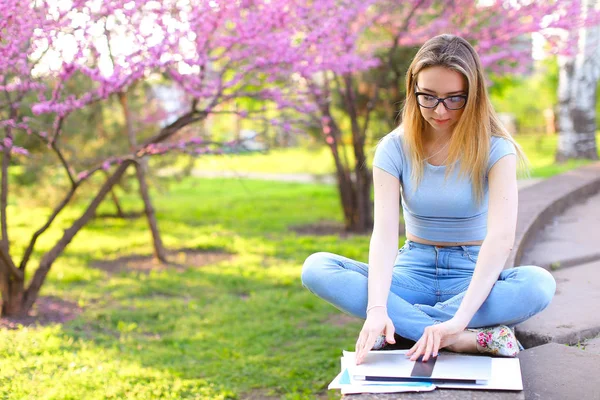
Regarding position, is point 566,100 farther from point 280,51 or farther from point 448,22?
point 280,51

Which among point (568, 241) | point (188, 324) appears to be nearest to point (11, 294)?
point (188, 324)

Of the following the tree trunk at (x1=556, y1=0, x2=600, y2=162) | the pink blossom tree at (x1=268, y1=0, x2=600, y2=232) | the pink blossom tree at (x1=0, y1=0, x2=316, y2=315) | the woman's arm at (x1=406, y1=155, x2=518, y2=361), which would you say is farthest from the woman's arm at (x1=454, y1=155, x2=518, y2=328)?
the tree trunk at (x1=556, y1=0, x2=600, y2=162)

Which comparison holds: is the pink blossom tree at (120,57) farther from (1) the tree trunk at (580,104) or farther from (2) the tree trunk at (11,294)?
(1) the tree trunk at (580,104)

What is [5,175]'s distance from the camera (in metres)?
4.11

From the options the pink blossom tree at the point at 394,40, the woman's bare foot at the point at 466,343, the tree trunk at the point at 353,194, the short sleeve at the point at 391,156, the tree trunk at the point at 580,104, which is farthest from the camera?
the tree trunk at the point at 580,104

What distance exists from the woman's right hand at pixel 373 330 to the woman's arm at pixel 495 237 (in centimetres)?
21

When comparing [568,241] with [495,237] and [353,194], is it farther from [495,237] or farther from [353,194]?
[353,194]

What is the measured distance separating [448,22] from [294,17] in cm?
281

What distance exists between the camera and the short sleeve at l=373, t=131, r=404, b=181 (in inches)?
102

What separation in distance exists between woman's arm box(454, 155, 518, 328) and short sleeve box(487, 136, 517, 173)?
0.02 m

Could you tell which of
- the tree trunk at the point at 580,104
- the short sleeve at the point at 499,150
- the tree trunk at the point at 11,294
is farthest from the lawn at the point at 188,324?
the tree trunk at the point at 580,104

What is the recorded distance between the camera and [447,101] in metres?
2.41

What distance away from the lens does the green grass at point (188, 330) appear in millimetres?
3146

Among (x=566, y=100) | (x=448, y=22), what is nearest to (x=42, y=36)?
(x=448, y=22)
